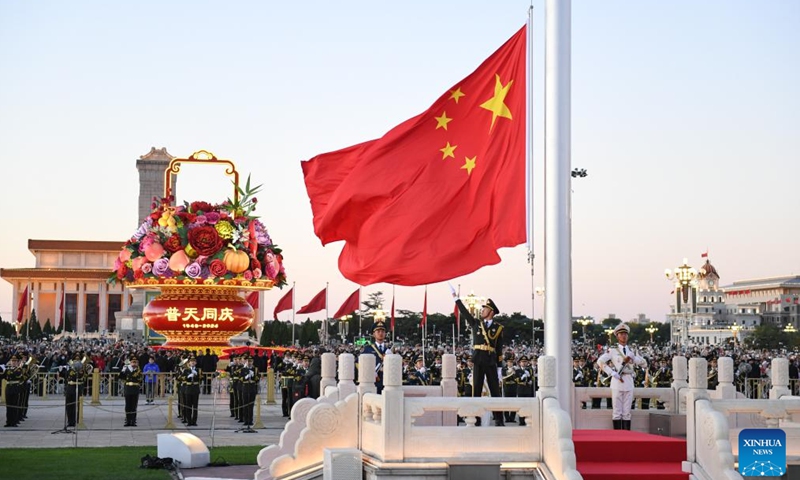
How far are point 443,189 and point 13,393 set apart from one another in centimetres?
1672

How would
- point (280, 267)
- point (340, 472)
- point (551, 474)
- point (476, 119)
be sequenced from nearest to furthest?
point (551, 474)
point (340, 472)
point (476, 119)
point (280, 267)

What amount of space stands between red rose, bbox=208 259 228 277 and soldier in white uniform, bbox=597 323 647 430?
388 inches

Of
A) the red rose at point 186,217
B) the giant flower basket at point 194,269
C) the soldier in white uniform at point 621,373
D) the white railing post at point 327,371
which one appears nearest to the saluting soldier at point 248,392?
the giant flower basket at point 194,269

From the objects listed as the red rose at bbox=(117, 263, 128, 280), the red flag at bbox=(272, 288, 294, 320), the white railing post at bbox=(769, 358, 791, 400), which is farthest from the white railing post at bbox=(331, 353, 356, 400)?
the red flag at bbox=(272, 288, 294, 320)

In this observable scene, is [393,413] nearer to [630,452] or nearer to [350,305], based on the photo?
[630,452]

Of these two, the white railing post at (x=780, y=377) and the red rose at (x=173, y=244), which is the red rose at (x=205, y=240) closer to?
the red rose at (x=173, y=244)

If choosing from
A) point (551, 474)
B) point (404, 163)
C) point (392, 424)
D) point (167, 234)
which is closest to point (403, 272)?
point (404, 163)

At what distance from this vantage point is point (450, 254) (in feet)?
40.0

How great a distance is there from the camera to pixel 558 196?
11.6 meters

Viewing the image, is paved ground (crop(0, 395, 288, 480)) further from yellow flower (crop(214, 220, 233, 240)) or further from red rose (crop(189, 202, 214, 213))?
red rose (crop(189, 202, 214, 213))

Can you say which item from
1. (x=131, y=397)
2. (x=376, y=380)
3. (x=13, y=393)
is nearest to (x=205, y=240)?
(x=131, y=397)

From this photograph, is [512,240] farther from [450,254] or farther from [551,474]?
[551,474]

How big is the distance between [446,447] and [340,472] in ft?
3.91

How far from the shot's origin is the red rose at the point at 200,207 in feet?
77.9
